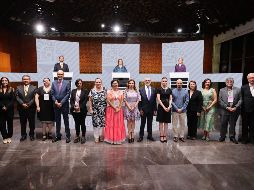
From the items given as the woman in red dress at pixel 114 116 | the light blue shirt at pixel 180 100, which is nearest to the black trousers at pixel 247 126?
the light blue shirt at pixel 180 100

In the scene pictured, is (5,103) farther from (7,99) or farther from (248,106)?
(248,106)

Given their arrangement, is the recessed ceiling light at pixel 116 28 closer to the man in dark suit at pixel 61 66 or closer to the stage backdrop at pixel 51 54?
the stage backdrop at pixel 51 54

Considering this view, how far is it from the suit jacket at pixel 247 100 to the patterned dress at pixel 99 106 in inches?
113

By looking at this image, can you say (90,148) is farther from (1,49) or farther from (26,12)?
(1,49)

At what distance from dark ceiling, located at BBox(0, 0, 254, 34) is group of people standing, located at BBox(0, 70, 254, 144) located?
13.8 ft

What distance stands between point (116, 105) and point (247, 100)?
2674 millimetres

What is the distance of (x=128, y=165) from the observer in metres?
3.83

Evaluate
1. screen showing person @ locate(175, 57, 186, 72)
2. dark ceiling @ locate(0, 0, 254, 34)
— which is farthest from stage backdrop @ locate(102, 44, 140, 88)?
dark ceiling @ locate(0, 0, 254, 34)

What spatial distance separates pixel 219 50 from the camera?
42.3 ft

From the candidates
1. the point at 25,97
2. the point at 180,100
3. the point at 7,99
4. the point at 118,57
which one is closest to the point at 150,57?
the point at 118,57

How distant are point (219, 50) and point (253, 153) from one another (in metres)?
9.42

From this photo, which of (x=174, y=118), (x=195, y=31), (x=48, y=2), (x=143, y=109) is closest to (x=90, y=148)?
(x=143, y=109)

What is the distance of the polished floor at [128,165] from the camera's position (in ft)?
10.4

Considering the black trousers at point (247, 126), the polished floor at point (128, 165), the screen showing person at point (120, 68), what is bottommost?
the polished floor at point (128, 165)
